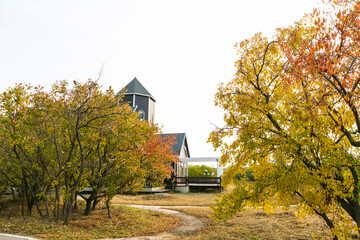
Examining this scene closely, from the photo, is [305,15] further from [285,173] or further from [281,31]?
[285,173]

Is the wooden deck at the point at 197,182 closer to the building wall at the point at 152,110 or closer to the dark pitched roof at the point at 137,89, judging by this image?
the building wall at the point at 152,110

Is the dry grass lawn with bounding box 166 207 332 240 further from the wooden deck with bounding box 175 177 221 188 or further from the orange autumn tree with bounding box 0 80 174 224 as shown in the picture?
the wooden deck with bounding box 175 177 221 188

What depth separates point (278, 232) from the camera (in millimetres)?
9102

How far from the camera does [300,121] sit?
551cm

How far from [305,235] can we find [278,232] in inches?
33.2

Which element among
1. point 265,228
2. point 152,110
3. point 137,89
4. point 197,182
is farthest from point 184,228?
point 137,89

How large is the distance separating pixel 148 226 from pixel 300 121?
23.8 feet

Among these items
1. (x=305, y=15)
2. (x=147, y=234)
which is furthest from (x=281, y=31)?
(x=147, y=234)

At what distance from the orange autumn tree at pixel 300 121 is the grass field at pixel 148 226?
1784 millimetres

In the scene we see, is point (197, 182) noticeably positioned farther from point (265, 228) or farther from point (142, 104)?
point (265, 228)

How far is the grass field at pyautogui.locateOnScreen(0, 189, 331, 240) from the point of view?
8.26 metres

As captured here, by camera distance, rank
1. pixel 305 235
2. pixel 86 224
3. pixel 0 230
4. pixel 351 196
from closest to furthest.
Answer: pixel 351 196 → pixel 0 230 → pixel 305 235 → pixel 86 224

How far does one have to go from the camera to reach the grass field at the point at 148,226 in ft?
27.1

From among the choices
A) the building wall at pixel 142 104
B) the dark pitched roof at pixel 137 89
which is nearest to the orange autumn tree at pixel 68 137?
the building wall at pixel 142 104
